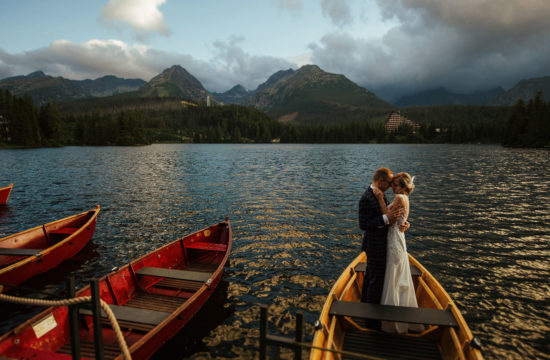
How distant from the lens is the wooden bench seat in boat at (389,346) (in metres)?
6.73

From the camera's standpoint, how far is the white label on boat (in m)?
6.80

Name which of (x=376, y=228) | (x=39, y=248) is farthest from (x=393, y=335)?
(x=39, y=248)

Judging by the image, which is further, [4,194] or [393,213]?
[4,194]

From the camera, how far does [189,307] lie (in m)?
8.84

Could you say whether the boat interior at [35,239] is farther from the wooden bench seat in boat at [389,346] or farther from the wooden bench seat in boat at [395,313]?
the wooden bench seat in boat at [389,346]

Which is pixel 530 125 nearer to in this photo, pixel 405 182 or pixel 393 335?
pixel 405 182

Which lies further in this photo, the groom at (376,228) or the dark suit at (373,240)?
the dark suit at (373,240)

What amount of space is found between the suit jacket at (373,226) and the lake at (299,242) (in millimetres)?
4341

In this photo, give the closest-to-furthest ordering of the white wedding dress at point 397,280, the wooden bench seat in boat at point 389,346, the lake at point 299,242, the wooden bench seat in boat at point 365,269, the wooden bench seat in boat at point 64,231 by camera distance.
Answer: the wooden bench seat in boat at point 389,346, the white wedding dress at point 397,280, the wooden bench seat in boat at point 365,269, the lake at point 299,242, the wooden bench seat in boat at point 64,231

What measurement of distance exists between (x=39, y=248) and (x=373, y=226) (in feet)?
56.9

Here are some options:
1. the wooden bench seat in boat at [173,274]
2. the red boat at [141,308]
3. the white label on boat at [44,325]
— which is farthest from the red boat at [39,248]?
the white label on boat at [44,325]

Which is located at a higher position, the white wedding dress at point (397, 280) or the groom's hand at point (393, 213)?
the groom's hand at point (393, 213)

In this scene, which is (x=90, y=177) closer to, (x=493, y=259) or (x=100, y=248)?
(x=100, y=248)

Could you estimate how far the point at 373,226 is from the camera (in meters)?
7.21
